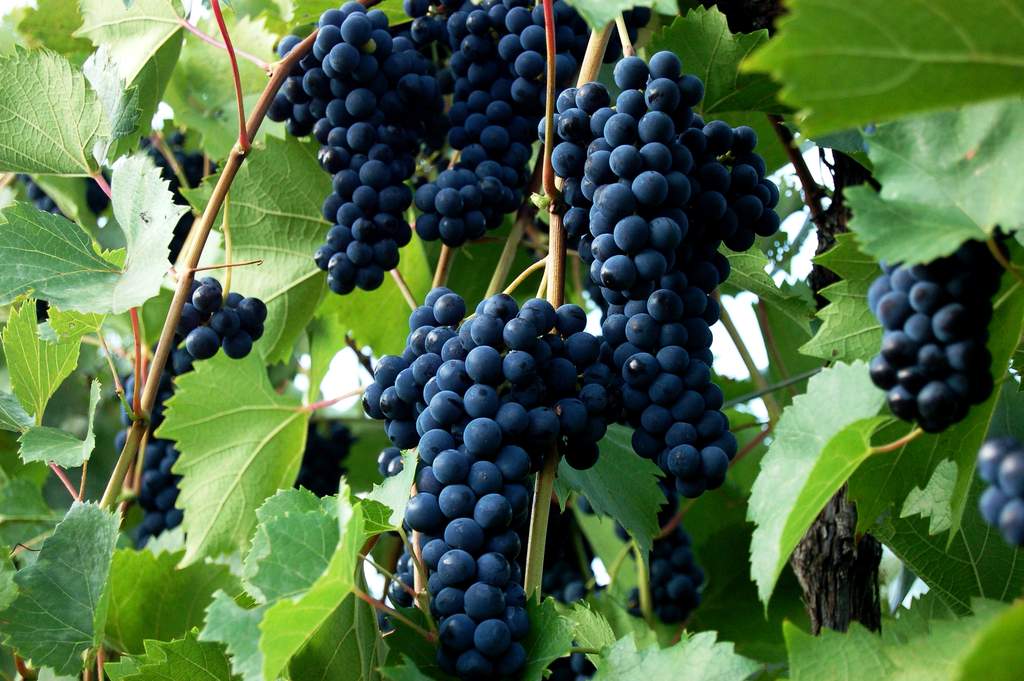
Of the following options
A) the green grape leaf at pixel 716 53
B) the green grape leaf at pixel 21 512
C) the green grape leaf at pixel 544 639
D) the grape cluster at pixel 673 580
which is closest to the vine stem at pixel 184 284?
the green grape leaf at pixel 21 512

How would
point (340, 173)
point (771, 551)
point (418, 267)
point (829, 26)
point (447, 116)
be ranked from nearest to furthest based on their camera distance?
1. point (829, 26)
2. point (771, 551)
3. point (340, 173)
4. point (447, 116)
5. point (418, 267)

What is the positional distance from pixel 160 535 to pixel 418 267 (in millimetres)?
637

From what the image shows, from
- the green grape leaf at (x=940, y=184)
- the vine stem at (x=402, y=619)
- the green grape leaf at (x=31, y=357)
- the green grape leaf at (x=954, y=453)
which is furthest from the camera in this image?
the green grape leaf at (x=31, y=357)

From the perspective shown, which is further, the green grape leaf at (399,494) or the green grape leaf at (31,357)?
the green grape leaf at (31,357)

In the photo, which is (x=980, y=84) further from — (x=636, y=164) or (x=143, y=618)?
(x=143, y=618)

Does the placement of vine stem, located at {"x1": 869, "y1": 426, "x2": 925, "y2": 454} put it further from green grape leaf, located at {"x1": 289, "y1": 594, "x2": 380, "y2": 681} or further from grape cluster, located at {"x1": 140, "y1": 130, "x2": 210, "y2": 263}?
grape cluster, located at {"x1": 140, "y1": 130, "x2": 210, "y2": 263}

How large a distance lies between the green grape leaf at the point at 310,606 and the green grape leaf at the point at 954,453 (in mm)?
486

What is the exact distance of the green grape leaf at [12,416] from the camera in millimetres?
1385

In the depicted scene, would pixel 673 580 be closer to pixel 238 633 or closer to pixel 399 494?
pixel 399 494

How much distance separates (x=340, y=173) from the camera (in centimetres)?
142

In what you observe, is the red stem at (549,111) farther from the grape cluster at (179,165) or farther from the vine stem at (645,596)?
the grape cluster at (179,165)

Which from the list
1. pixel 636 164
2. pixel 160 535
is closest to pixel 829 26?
pixel 636 164

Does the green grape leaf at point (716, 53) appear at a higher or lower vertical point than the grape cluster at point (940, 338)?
higher

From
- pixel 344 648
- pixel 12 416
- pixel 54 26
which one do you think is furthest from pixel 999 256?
pixel 54 26
